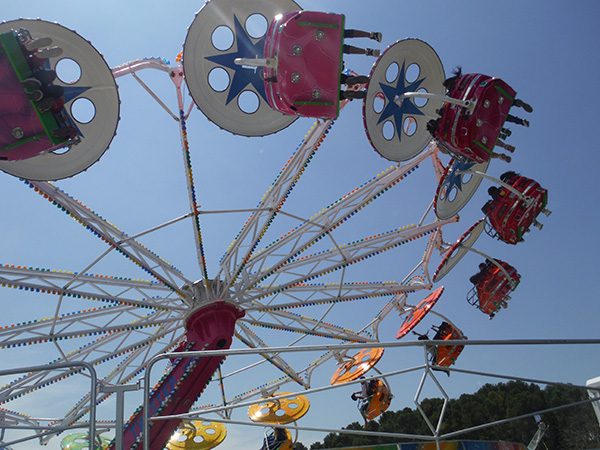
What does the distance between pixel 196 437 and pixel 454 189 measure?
40.2 feet

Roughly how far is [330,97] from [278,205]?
4.32 metres

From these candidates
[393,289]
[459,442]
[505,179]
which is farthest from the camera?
[393,289]

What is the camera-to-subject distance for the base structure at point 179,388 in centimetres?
1333

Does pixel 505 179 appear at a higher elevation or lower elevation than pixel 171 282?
lower

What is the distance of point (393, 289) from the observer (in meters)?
18.0

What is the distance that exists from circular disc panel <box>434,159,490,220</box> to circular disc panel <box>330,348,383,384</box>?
233 inches

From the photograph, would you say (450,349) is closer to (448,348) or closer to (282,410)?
(448,348)

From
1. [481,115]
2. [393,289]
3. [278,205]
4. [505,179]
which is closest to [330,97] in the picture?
[481,115]

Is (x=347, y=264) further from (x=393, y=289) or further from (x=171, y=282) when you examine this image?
(x=171, y=282)

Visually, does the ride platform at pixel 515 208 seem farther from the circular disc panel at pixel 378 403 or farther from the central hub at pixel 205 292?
the circular disc panel at pixel 378 403

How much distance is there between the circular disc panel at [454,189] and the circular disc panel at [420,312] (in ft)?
12.3

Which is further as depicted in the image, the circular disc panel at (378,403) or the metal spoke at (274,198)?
the circular disc panel at (378,403)

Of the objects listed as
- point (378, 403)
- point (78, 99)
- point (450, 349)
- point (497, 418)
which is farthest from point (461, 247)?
point (497, 418)

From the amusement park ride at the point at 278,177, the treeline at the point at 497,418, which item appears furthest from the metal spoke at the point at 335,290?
the treeline at the point at 497,418
